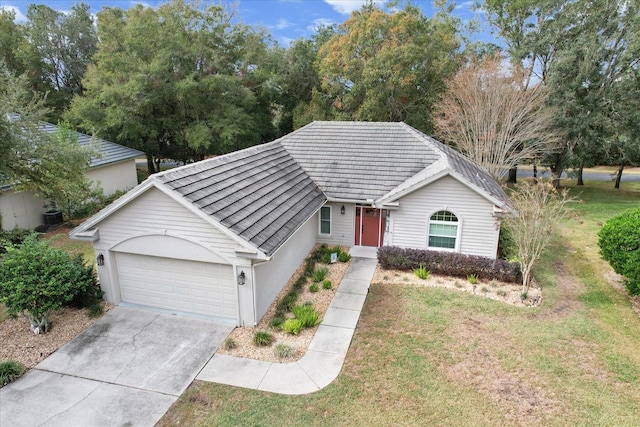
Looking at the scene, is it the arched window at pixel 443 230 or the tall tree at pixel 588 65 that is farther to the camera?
the tall tree at pixel 588 65

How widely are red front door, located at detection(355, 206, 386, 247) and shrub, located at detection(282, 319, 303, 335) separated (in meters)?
7.38

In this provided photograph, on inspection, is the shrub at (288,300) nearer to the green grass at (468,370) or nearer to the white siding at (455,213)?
the green grass at (468,370)

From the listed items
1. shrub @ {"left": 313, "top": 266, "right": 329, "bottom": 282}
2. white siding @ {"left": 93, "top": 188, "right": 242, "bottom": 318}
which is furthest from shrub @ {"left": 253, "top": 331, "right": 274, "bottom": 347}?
shrub @ {"left": 313, "top": 266, "right": 329, "bottom": 282}

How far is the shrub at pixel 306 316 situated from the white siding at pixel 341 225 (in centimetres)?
635

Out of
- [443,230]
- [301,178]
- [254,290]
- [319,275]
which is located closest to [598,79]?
[443,230]

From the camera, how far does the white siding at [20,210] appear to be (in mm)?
17959

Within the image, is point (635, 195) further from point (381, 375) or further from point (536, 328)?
point (381, 375)

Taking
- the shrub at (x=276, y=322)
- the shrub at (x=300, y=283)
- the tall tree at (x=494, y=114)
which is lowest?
the shrub at (x=276, y=322)

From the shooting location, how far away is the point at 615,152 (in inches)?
1176

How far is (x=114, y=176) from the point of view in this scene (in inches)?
989

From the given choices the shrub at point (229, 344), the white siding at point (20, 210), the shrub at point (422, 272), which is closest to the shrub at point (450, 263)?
the shrub at point (422, 272)

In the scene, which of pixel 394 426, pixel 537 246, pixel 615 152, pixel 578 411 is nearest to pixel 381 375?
pixel 394 426

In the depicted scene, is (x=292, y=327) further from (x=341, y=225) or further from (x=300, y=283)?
(x=341, y=225)

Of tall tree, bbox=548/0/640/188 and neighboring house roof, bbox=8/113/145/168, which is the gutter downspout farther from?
tall tree, bbox=548/0/640/188
